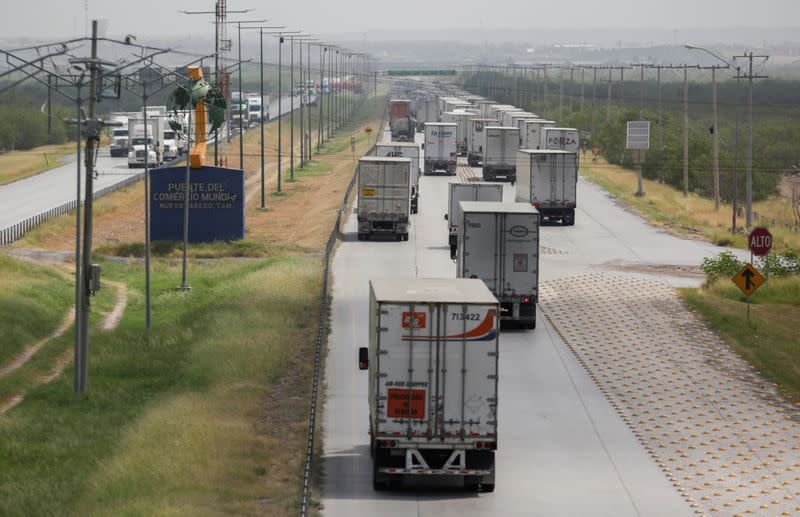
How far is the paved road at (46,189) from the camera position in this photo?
82500 mm

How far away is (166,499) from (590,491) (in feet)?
23.8

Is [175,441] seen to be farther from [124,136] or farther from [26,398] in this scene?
[124,136]

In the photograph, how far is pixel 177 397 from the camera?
107 feet

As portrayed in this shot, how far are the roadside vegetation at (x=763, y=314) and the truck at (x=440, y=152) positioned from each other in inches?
1704

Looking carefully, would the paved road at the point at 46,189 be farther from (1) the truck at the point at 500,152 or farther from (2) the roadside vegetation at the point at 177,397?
(1) the truck at the point at 500,152

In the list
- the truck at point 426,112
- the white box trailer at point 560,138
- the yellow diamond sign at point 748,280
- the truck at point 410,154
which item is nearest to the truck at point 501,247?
the yellow diamond sign at point 748,280

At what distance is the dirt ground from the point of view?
69188 millimetres

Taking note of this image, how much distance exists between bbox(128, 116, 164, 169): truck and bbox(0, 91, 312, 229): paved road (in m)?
1.19

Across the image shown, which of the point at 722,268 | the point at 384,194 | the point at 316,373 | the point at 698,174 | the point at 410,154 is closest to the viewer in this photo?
the point at 316,373

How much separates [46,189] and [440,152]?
27.6 m

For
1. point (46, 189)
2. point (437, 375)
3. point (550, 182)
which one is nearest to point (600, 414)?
point (437, 375)

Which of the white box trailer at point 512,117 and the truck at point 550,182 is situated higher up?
the white box trailer at point 512,117

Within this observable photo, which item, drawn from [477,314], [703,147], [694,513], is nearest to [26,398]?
[477,314]

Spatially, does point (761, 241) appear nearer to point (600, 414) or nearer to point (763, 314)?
point (763, 314)
